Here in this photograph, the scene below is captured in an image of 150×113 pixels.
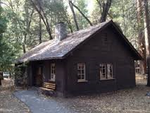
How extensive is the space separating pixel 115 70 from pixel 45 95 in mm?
5906

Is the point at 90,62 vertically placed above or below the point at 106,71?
above

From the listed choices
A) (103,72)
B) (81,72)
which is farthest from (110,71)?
(81,72)

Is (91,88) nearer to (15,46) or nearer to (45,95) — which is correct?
(45,95)

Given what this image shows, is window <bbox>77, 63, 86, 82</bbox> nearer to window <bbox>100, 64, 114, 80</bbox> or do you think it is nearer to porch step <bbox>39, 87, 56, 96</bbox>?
window <bbox>100, 64, 114, 80</bbox>

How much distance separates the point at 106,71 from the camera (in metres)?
17.0

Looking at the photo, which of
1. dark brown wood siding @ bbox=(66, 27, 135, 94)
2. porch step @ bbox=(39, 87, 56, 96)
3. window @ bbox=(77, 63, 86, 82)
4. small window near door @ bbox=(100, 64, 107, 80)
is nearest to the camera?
dark brown wood siding @ bbox=(66, 27, 135, 94)

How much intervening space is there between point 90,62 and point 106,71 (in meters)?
1.86

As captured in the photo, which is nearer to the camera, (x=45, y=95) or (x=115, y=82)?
(x=45, y=95)

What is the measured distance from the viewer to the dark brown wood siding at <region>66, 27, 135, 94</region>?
1496 cm

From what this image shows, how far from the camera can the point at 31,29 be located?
37781 millimetres

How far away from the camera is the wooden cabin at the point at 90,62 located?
48.5ft

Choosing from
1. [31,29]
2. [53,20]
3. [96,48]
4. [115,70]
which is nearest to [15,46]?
[96,48]

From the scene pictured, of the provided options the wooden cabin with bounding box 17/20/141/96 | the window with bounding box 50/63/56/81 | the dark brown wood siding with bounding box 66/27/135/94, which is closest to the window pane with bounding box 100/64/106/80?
the wooden cabin with bounding box 17/20/141/96

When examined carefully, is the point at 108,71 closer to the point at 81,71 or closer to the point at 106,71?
the point at 106,71
